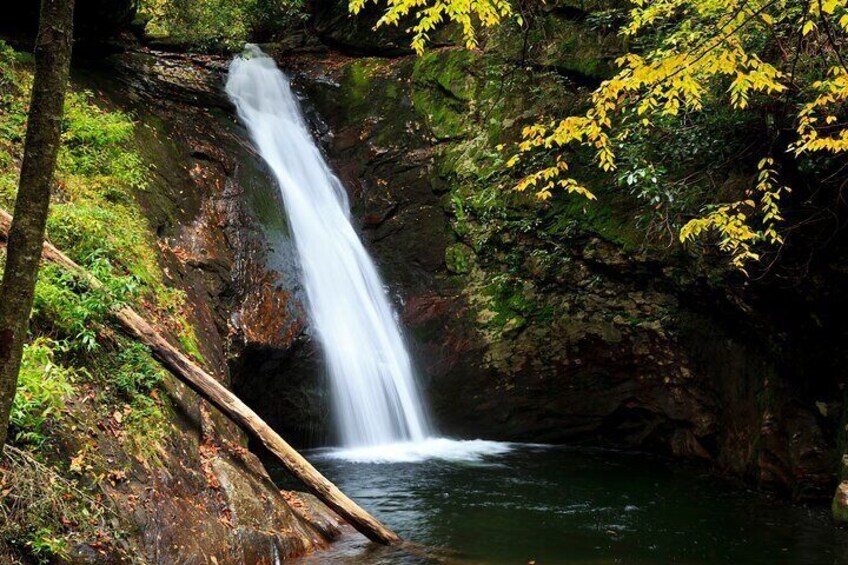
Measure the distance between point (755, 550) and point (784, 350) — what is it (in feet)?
8.83

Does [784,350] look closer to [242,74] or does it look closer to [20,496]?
[20,496]

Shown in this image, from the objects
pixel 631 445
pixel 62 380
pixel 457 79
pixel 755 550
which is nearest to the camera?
pixel 62 380

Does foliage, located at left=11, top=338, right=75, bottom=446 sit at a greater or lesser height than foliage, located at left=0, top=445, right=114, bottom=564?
greater

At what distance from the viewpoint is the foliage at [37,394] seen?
139 inches

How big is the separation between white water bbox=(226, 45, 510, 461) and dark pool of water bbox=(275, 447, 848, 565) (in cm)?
93

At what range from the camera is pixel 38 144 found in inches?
106

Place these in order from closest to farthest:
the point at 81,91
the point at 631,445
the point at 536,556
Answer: the point at 536,556 → the point at 81,91 → the point at 631,445

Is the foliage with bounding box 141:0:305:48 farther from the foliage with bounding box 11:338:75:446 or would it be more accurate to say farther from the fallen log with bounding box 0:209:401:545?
the foliage with bounding box 11:338:75:446

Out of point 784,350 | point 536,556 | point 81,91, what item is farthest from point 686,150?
point 81,91

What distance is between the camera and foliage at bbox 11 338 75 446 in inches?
139

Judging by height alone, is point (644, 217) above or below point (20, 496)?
above

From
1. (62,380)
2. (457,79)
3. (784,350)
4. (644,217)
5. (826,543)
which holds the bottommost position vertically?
(826,543)

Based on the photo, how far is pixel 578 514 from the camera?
22.3ft

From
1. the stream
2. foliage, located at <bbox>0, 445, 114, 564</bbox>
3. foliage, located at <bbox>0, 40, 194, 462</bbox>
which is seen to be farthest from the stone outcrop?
foliage, located at <bbox>0, 445, 114, 564</bbox>
